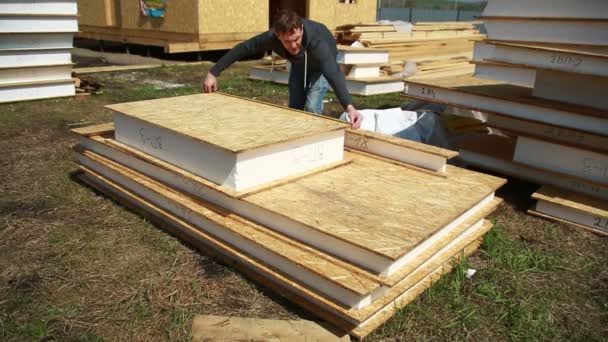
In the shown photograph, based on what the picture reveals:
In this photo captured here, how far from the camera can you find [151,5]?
13625mm

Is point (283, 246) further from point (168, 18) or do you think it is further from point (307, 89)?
point (168, 18)

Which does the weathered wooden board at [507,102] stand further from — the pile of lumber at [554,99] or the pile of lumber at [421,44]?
the pile of lumber at [421,44]

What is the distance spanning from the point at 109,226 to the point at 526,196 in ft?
13.2

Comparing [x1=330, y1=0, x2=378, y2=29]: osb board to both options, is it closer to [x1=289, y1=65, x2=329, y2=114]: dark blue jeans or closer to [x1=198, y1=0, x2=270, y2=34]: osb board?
[x1=198, y1=0, x2=270, y2=34]: osb board

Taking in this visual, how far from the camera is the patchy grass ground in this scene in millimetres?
2789

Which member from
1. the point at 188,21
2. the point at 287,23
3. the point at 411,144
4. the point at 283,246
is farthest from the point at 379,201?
the point at 188,21

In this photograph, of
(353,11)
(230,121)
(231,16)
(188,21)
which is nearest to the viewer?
(230,121)

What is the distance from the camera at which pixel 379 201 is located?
3295 millimetres

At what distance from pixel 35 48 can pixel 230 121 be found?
232 inches

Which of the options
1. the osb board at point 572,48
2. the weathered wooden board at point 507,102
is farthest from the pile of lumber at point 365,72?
the osb board at point 572,48

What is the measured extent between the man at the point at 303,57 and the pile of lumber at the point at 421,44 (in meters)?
4.79

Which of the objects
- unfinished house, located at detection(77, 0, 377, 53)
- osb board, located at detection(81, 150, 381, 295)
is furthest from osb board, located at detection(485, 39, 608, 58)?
unfinished house, located at detection(77, 0, 377, 53)

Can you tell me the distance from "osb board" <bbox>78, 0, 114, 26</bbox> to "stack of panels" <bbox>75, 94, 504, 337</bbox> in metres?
12.0

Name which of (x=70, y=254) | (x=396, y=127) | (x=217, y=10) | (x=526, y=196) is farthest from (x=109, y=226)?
(x=217, y=10)
